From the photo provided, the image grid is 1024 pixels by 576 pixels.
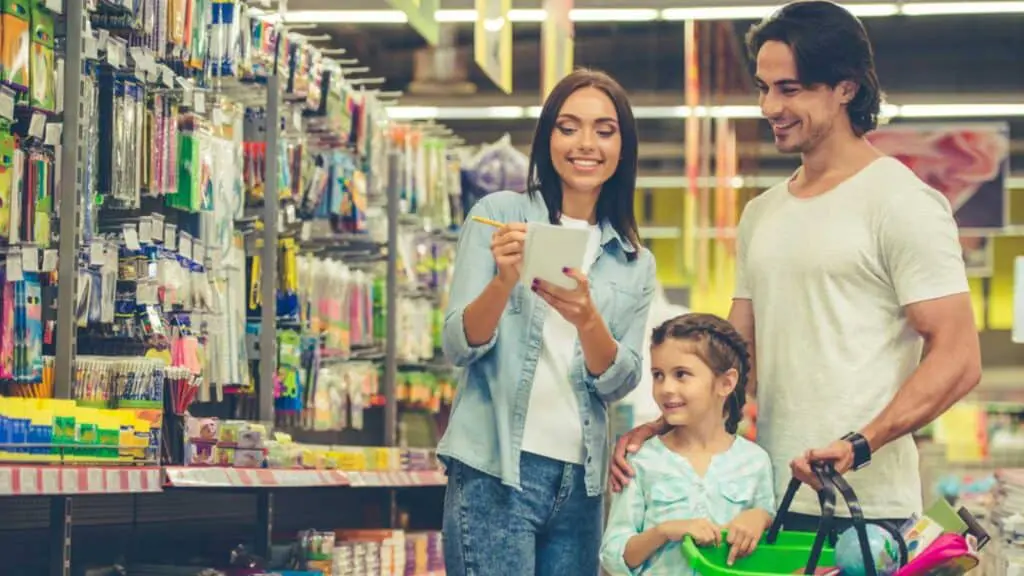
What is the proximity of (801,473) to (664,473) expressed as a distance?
1.10 ft

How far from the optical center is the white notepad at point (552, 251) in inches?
122

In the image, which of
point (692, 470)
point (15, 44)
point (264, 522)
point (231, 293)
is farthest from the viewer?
point (264, 522)

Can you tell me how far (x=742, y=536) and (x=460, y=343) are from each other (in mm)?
692

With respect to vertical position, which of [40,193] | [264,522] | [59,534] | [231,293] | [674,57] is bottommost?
[264,522]

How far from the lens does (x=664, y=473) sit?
3.34 meters

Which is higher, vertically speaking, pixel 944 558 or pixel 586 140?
pixel 586 140

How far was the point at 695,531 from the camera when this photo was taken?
3.12m

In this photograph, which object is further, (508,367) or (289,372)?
(289,372)

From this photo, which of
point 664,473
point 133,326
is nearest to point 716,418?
point 664,473

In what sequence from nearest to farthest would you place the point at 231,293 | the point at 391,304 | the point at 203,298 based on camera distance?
the point at 203,298
the point at 231,293
the point at 391,304

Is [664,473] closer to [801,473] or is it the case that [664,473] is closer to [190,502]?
[801,473]

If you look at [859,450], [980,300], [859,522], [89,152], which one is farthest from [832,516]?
[980,300]

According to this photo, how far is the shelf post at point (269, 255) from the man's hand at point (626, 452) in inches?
93.7

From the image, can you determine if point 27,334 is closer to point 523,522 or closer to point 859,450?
point 523,522
